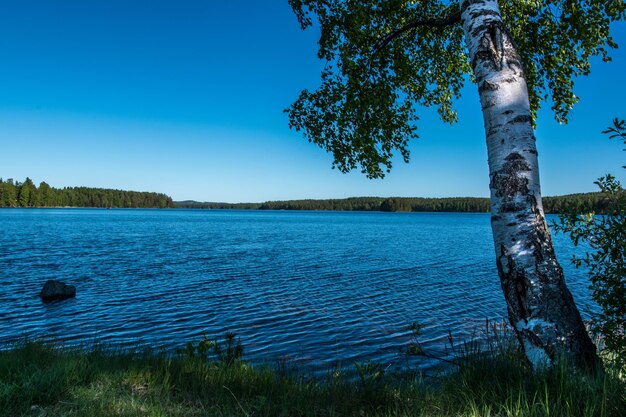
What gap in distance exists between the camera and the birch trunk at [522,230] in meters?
4.42

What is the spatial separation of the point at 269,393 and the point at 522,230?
3.89m

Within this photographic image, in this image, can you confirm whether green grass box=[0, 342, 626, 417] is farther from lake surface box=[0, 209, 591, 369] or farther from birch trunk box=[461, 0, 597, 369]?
lake surface box=[0, 209, 591, 369]

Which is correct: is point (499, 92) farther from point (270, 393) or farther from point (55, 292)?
point (55, 292)

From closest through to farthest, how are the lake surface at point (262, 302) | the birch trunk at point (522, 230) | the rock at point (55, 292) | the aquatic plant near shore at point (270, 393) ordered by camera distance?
the aquatic plant near shore at point (270, 393)
the birch trunk at point (522, 230)
the lake surface at point (262, 302)
the rock at point (55, 292)

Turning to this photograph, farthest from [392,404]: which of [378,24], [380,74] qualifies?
[378,24]

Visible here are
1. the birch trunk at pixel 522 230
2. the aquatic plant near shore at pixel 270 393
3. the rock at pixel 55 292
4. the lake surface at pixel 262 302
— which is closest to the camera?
the aquatic plant near shore at pixel 270 393

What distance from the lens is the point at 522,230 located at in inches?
A: 178

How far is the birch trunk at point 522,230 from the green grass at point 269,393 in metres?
0.41

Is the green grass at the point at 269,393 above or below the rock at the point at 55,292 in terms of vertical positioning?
above

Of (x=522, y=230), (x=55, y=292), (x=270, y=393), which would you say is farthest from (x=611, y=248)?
(x=55, y=292)

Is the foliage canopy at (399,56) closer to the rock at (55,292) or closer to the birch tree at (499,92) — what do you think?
the birch tree at (499,92)

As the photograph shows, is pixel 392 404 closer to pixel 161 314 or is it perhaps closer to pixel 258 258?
pixel 161 314

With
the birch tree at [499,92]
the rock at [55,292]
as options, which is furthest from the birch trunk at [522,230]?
the rock at [55,292]

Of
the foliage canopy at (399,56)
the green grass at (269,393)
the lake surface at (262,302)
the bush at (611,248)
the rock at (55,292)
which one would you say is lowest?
the lake surface at (262,302)
